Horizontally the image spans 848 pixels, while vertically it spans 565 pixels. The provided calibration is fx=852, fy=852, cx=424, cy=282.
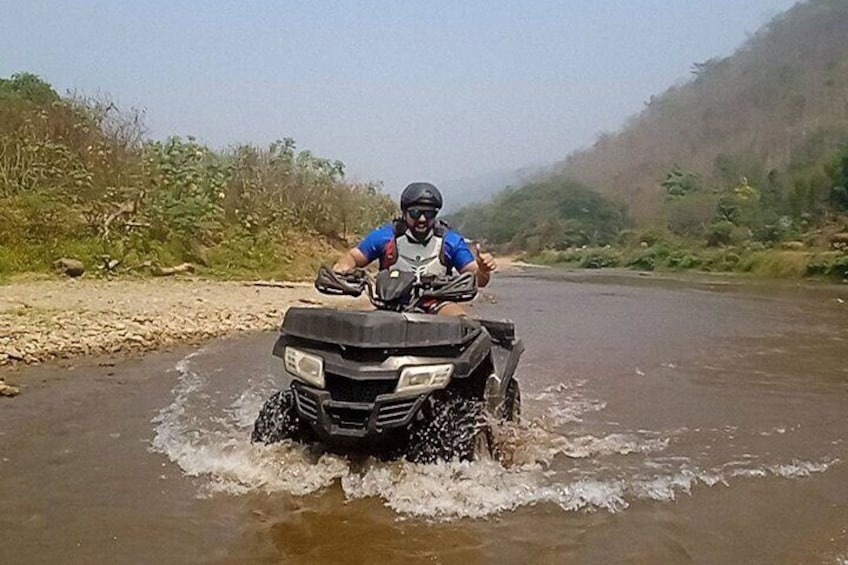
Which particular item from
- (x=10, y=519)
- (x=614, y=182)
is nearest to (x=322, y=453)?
(x=10, y=519)

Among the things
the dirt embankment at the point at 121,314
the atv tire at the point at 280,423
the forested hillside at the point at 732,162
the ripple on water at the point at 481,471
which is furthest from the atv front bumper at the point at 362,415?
the forested hillside at the point at 732,162

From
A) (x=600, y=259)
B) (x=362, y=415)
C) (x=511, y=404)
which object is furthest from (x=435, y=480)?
(x=600, y=259)

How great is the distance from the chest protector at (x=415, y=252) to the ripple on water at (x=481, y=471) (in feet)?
3.71

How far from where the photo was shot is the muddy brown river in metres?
3.88

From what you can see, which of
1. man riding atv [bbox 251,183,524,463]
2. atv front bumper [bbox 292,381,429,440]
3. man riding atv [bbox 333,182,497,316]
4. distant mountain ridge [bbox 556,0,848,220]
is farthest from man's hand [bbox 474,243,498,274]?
distant mountain ridge [bbox 556,0,848,220]

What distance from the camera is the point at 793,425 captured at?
665 cm

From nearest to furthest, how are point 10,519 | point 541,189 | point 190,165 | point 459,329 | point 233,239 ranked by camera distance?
point 10,519 < point 459,329 < point 190,165 < point 233,239 < point 541,189

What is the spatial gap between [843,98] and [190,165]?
86.7m

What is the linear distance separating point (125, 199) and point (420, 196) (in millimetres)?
14542

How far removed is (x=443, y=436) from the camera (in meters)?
4.41

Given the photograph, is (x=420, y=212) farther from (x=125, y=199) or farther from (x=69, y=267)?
(x=125, y=199)

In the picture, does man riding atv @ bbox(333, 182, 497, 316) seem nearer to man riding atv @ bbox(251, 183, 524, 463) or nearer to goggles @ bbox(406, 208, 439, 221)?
goggles @ bbox(406, 208, 439, 221)

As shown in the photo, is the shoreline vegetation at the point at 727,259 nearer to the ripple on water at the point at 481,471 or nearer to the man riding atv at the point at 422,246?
the ripple on water at the point at 481,471

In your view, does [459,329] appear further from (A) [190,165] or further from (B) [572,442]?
(A) [190,165]
